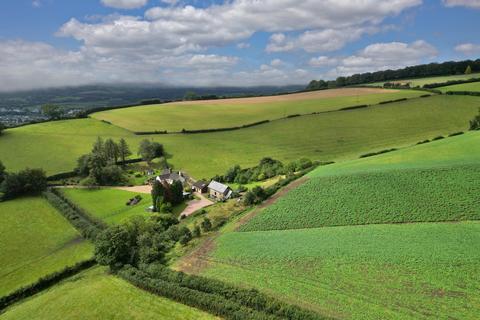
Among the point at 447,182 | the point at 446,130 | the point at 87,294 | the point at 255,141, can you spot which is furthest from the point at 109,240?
the point at 446,130

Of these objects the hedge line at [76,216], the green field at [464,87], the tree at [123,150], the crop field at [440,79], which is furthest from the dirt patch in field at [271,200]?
the crop field at [440,79]

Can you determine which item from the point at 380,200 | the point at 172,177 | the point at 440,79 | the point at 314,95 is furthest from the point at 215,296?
the point at 440,79

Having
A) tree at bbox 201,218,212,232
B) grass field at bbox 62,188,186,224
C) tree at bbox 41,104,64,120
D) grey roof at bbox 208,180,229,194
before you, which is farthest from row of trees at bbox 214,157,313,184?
tree at bbox 41,104,64,120

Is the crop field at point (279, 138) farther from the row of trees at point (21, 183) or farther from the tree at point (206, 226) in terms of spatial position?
the tree at point (206, 226)

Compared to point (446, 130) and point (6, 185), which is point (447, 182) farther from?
point (6, 185)

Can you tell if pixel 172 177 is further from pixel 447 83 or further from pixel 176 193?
pixel 447 83
